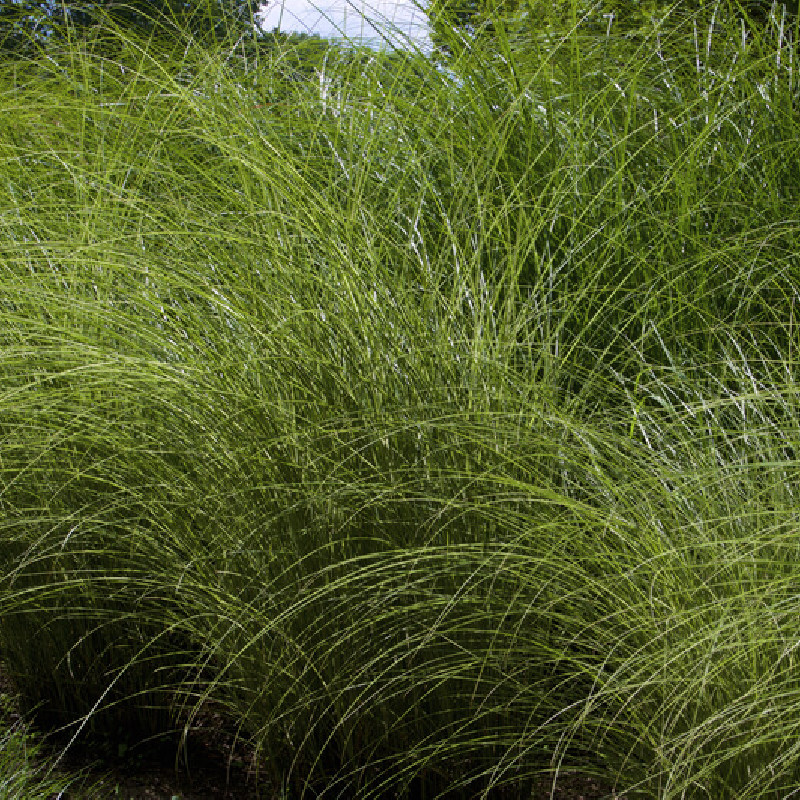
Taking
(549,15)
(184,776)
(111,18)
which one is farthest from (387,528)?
(549,15)

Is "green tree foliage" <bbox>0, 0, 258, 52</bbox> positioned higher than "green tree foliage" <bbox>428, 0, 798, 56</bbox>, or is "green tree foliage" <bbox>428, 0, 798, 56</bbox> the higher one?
"green tree foliage" <bbox>428, 0, 798, 56</bbox>

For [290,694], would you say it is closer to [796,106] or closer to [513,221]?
[513,221]

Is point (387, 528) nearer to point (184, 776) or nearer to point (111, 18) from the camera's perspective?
point (184, 776)

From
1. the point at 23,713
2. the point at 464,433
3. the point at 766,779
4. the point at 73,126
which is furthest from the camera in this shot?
the point at 73,126

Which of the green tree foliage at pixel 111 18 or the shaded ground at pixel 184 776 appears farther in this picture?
the green tree foliage at pixel 111 18

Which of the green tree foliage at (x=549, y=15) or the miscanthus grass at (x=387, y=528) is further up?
the green tree foliage at (x=549, y=15)

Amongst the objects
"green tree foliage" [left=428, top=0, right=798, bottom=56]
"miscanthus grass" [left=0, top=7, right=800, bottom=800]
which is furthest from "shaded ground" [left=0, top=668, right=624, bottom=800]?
"green tree foliage" [left=428, top=0, right=798, bottom=56]

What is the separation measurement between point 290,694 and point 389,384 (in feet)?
2.24

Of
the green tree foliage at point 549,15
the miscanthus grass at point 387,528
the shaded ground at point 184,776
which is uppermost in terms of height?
the green tree foliage at point 549,15

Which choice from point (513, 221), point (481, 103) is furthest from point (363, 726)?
point (481, 103)

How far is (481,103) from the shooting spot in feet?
11.8

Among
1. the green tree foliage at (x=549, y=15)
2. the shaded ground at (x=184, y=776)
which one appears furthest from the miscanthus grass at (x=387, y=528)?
the green tree foliage at (x=549, y=15)

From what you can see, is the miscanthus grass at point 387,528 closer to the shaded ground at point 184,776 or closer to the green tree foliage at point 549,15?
the shaded ground at point 184,776

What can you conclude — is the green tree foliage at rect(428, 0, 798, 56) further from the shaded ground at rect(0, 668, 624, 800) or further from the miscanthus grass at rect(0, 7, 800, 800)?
the shaded ground at rect(0, 668, 624, 800)
